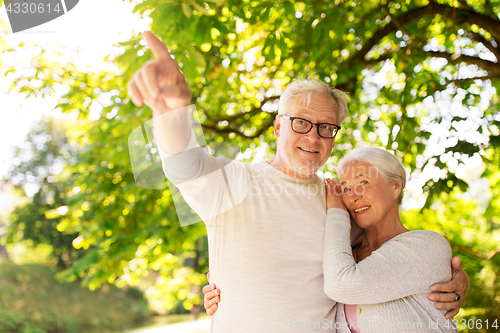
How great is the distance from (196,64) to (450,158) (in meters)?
2.01

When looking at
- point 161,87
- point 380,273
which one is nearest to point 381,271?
point 380,273

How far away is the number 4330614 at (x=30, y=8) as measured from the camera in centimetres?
188

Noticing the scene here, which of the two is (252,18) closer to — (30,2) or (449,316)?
(30,2)

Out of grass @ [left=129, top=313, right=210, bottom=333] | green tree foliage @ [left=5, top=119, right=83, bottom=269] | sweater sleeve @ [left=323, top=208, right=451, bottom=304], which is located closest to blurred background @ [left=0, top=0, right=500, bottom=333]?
sweater sleeve @ [left=323, top=208, right=451, bottom=304]

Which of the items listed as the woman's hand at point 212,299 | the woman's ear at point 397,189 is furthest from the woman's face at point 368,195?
the woman's hand at point 212,299

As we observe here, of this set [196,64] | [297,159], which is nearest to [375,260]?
[297,159]

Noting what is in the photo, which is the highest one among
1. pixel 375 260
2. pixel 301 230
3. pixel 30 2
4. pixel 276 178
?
pixel 30 2

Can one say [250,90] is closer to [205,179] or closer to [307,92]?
[307,92]

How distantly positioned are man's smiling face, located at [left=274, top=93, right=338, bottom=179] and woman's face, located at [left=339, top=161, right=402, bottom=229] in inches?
8.0

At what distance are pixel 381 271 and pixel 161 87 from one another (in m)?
1.24

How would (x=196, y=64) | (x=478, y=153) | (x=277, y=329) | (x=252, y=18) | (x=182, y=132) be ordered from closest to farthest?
(x=182, y=132), (x=277, y=329), (x=196, y=64), (x=478, y=153), (x=252, y=18)

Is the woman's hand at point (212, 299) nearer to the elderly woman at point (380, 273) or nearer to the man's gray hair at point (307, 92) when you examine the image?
the elderly woman at point (380, 273)

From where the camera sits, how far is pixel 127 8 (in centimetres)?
265

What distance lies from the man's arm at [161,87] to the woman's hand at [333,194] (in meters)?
1.06
